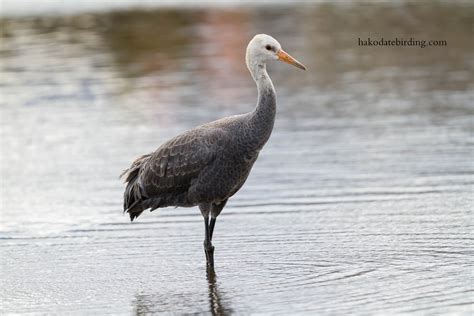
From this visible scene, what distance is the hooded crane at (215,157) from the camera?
1096 centimetres

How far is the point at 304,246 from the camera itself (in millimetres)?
11883

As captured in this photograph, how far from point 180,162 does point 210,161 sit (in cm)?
39

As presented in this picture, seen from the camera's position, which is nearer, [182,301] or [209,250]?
[182,301]

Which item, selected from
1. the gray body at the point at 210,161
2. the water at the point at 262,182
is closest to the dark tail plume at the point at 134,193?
the gray body at the point at 210,161

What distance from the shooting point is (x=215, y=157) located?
11094 millimetres

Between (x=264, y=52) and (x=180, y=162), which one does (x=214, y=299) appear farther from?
(x=264, y=52)

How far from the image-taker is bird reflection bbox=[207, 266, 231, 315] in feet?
33.3

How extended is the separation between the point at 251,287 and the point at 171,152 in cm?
178

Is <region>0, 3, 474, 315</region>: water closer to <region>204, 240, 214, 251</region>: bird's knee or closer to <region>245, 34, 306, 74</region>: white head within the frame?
<region>204, 240, 214, 251</region>: bird's knee

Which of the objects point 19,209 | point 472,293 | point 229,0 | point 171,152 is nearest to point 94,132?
point 19,209

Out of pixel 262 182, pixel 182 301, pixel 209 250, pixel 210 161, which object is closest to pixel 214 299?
pixel 182 301

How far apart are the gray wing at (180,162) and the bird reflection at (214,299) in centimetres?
96

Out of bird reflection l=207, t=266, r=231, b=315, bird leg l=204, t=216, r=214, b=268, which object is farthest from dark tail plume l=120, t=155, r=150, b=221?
bird reflection l=207, t=266, r=231, b=315

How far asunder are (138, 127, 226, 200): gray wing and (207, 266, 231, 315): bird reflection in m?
0.96
